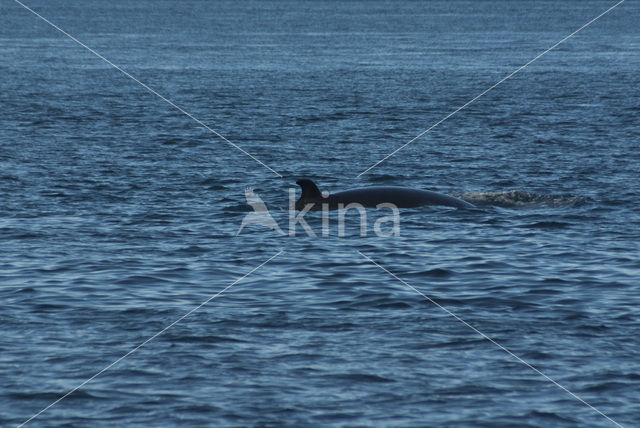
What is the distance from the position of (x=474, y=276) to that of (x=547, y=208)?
25.0 feet

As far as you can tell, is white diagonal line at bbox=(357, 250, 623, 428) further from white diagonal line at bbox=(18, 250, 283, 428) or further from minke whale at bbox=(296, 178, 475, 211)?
minke whale at bbox=(296, 178, 475, 211)

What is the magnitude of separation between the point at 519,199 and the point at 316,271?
31.0 feet

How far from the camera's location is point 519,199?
99.0 ft

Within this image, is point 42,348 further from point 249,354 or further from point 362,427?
point 362,427

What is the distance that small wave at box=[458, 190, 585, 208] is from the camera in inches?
1161

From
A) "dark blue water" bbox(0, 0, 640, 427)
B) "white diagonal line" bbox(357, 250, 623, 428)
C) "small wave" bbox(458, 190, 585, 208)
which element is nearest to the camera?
"white diagonal line" bbox(357, 250, 623, 428)

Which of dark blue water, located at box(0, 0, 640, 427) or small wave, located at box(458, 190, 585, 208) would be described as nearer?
dark blue water, located at box(0, 0, 640, 427)

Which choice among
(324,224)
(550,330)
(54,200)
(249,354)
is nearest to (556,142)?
(324,224)

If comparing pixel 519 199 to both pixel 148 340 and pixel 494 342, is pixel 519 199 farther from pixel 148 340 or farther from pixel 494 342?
pixel 148 340

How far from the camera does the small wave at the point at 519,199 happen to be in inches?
1161

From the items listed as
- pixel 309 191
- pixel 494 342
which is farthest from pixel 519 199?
pixel 494 342

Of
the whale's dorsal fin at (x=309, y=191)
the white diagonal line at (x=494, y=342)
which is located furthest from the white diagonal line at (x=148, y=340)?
the whale's dorsal fin at (x=309, y=191)

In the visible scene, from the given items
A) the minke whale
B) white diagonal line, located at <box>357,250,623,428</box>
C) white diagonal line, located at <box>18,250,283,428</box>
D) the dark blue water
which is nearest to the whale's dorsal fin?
the minke whale

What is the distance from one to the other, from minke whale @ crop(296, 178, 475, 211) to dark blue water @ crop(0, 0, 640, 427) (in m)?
0.68
